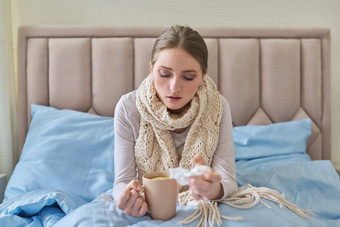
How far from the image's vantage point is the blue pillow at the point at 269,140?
1.64m

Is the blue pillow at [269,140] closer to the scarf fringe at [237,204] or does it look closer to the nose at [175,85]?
the scarf fringe at [237,204]

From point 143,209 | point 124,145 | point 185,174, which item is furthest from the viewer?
point 124,145

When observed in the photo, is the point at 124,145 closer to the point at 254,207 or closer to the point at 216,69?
the point at 254,207

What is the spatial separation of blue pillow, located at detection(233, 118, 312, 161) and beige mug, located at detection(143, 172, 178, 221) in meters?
0.77

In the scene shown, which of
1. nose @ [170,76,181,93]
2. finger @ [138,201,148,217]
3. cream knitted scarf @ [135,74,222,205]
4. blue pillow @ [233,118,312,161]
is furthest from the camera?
blue pillow @ [233,118,312,161]

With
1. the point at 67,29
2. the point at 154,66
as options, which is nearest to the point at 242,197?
the point at 154,66

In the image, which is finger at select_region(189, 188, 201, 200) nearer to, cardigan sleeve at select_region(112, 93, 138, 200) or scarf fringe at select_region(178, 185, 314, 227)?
scarf fringe at select_region(178, 185, 314, 227)

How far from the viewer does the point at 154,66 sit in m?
1.15

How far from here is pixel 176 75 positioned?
1097mm

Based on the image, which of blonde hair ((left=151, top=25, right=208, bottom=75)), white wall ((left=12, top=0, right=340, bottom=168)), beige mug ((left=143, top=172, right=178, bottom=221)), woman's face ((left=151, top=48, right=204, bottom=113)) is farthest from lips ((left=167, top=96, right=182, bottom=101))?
white wall ((left=12, top=0, right=340, bottom=168))

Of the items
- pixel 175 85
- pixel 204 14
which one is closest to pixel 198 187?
pixel 175 85

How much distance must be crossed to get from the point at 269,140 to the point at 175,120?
0.67m

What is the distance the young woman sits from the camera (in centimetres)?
111

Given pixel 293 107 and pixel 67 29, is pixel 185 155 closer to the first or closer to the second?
pixel 293 107
